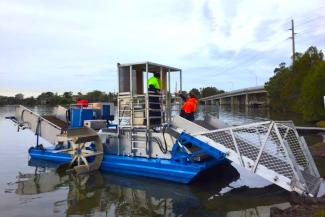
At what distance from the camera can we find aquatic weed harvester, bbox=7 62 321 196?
1016 centimetres

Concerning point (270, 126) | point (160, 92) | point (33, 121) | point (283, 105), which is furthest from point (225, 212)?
point (283, 105)

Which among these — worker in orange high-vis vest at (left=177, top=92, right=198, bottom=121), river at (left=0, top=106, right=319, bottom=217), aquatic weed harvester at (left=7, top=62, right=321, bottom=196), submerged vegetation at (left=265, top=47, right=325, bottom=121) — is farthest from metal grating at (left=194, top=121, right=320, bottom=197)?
submerged vegetation at (left=265, top=47, right=325, bottom=121)

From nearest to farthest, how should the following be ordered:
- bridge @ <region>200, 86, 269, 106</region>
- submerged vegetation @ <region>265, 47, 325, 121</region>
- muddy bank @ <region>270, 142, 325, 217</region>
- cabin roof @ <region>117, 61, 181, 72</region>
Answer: muddy bank @ <region>270, 142, 325, 217</region> → cabin roof @ <region>117, 61, 181, 72</region> → submerged vegetation @ <region>265, 47, 325, 121</region> → bridge @ <region>200, 86, 269, 106</region>

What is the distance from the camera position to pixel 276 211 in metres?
8.41

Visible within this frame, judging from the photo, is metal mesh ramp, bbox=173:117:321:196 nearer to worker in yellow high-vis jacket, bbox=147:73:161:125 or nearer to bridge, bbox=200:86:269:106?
worker in yellow high-vis jacket, bbox=147:73:161:125

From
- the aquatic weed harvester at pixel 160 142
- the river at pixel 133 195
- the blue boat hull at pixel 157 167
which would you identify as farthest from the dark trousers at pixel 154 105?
the river at pixel 133 195

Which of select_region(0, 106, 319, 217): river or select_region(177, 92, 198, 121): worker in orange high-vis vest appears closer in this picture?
select_region(0, 106, 319, 217): river

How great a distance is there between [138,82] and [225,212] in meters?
6.02

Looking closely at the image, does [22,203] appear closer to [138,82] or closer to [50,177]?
[50,177]

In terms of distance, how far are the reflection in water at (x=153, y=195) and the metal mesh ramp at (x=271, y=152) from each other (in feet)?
2.29

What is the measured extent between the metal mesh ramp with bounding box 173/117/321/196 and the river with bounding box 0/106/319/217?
0.70 metres

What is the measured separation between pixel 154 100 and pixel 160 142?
146cm

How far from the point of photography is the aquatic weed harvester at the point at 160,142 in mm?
10164

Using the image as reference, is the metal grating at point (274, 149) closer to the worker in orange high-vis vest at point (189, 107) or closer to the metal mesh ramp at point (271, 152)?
the metal mesh ramp at point (271, 152)
